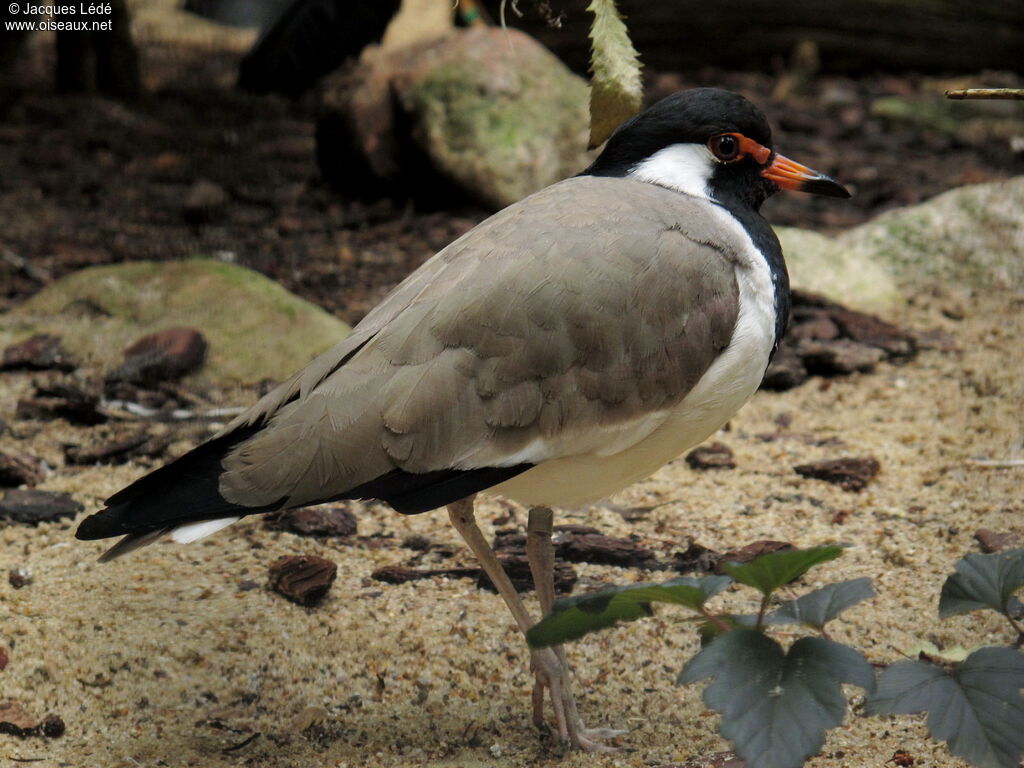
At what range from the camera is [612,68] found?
9.16 ft

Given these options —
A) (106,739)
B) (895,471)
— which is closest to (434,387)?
(106,739)

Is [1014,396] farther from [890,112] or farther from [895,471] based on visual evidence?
[890,112]

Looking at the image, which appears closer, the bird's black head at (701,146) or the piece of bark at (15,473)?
the bird's black head at (701,146)

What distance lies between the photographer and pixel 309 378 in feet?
9.17

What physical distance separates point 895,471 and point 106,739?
2552 millimetres

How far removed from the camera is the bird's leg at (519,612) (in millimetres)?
2811

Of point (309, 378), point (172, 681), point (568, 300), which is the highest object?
point (568, 300)

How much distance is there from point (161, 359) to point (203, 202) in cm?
196

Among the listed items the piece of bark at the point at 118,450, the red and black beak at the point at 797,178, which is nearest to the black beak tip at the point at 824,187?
the red and black beak at the point at 797,178

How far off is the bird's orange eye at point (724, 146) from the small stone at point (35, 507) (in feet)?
7.01

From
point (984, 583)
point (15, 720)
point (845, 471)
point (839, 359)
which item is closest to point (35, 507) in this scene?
point (15, 720)

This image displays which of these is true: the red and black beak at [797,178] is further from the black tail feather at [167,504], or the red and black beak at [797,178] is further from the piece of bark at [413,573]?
the black tail feather at [167,504]

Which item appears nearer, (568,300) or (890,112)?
(568,300)

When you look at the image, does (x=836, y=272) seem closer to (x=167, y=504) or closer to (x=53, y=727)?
(x=167, y=504)
